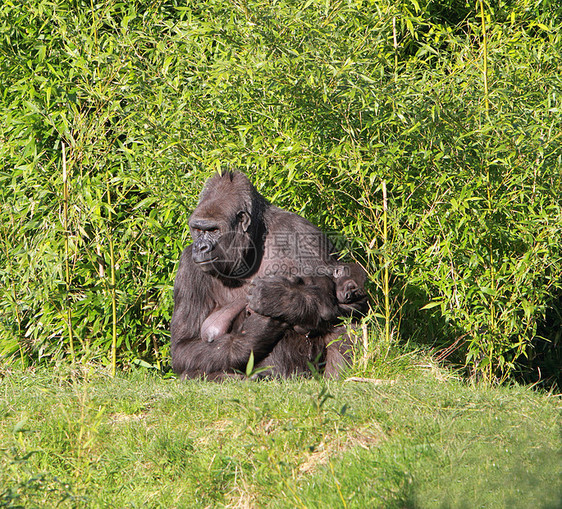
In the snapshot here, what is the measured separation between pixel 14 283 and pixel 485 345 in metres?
3.56

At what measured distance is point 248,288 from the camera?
4586 mm

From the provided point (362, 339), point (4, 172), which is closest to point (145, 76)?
point (4, 172)

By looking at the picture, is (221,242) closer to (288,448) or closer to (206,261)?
(206,261)

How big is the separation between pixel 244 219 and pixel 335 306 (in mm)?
765

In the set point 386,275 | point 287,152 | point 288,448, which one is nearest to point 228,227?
point 287,152

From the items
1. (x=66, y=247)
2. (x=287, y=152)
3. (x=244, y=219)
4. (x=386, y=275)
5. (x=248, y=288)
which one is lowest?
(x=66, y=247)

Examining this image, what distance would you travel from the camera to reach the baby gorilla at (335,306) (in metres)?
4.47

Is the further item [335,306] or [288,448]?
[335,306]

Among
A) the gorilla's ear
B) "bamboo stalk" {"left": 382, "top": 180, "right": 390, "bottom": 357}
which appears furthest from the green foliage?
the gorilla's ear

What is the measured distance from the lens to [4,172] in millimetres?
5730

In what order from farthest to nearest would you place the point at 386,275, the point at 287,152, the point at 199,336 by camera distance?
the point at 287,152 < the point at 386,275 < the point at 199,336

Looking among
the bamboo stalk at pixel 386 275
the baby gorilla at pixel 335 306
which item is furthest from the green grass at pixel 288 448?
the bamboo stalk at pixel 386 275

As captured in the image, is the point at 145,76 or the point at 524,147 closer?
the point at 524,147

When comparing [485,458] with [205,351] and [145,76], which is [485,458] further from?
[145,76]
